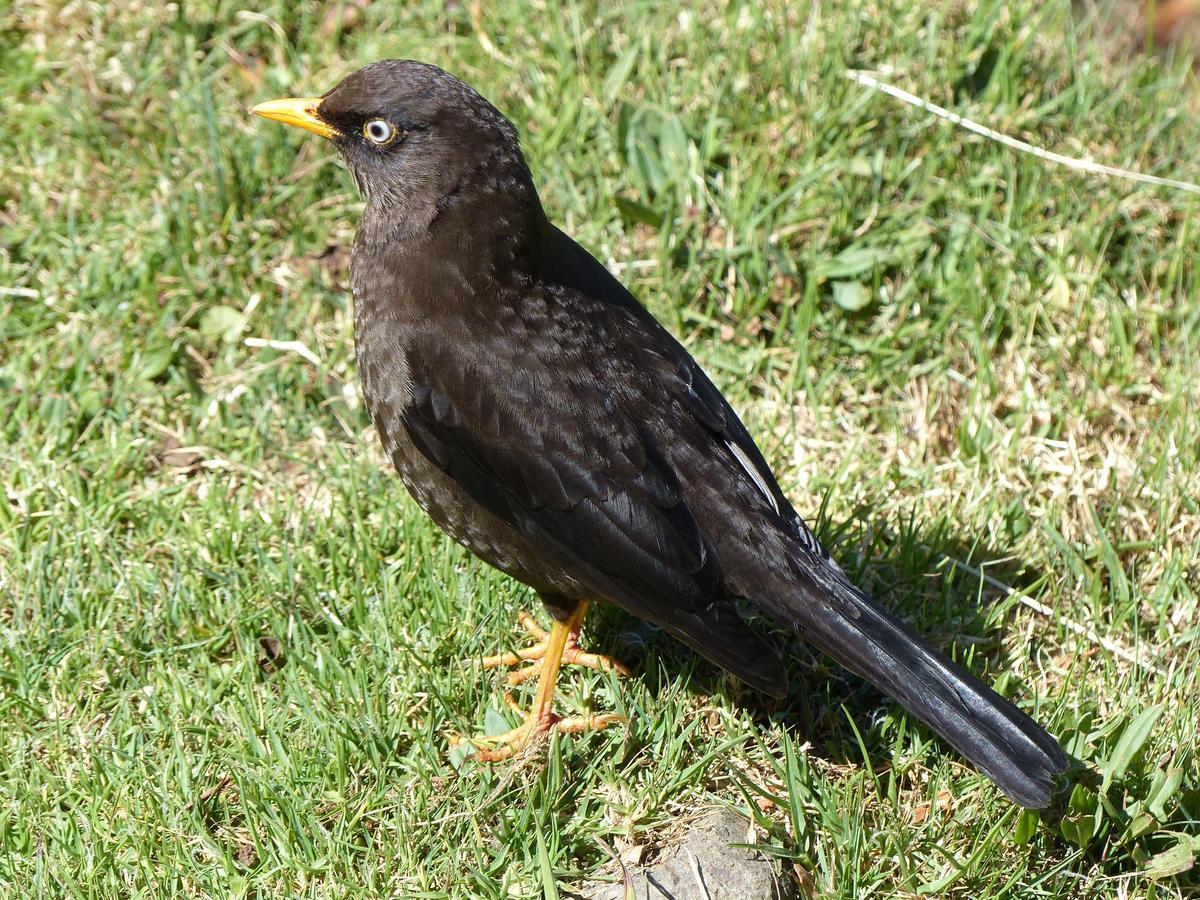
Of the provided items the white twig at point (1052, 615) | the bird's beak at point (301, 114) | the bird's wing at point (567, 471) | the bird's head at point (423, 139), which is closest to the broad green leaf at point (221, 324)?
the bird's beak at point (301, 114)

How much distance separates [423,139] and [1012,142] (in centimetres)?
295

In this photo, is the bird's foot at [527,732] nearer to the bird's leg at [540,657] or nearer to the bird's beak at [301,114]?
the bird's leg at [540,657]

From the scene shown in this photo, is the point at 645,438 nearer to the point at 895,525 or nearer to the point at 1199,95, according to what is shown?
the point at 895,525

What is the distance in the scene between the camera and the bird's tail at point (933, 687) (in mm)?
3705

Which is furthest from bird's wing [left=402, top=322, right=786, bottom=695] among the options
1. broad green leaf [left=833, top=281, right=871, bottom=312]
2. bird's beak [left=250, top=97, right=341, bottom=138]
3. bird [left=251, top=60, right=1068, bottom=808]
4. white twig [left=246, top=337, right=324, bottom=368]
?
broad green leaf [left=833, top=281, right=871, bottom=312]

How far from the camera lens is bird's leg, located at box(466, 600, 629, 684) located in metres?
4.44

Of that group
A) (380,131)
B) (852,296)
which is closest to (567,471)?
(380,131)

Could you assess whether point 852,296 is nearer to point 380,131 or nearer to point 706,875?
point 380,131

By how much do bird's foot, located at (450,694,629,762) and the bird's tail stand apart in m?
0.71

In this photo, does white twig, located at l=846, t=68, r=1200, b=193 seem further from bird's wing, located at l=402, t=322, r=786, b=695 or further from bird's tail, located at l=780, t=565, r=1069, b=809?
bird's tail, located at l=780, t=565, r=1069, b=809

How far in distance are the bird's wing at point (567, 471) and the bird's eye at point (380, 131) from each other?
27.1 inches

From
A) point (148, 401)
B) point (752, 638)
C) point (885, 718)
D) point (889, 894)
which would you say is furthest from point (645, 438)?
point (148, 401)

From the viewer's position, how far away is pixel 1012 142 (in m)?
6.03

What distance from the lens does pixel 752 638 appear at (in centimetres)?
394
